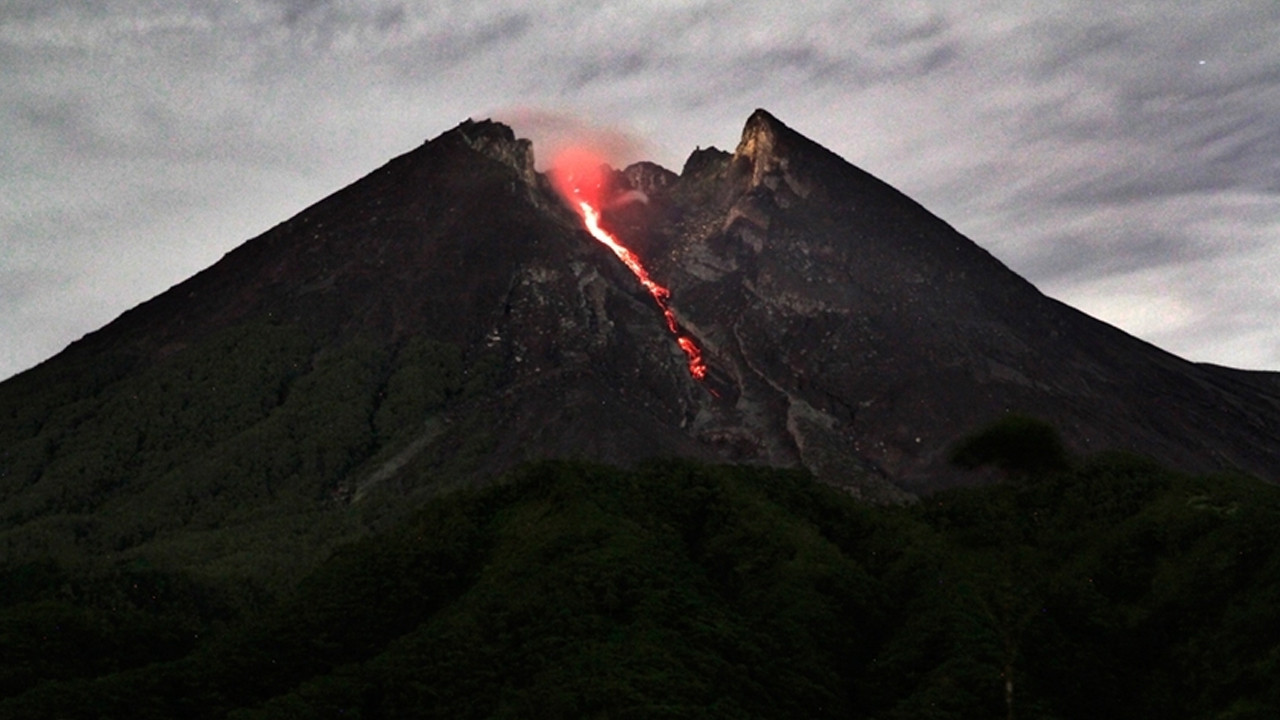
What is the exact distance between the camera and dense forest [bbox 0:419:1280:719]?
54.1 metres

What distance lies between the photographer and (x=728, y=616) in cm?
6219

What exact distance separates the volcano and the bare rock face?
12.8 inches

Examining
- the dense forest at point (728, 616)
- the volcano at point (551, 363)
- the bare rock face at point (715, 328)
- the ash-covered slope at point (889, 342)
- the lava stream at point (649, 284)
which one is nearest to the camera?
the dense forest at point (728, 616)

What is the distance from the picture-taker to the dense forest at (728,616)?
54062mm

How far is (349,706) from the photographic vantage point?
2095 inches

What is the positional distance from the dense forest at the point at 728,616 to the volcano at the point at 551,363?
32530 millimetres

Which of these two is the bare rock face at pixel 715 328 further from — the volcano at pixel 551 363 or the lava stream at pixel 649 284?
the lava stream at pixel 649 284

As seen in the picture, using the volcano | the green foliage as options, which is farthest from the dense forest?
the volcano

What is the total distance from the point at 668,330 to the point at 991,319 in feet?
106

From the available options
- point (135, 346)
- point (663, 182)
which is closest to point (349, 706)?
point (135, 346)

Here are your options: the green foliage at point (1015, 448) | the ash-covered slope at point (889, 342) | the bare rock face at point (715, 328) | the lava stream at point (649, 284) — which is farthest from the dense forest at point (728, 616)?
the lava stream at point (649, 284)

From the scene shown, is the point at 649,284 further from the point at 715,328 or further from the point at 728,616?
the point at 728,616

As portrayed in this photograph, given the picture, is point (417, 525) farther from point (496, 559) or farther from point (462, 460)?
point (462, 460)

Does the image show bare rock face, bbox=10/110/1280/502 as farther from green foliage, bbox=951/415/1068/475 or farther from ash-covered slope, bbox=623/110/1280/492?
green foliage, bbox=951/415/1068/475
